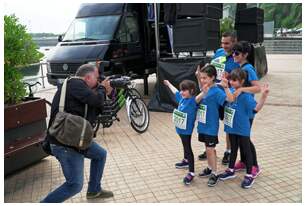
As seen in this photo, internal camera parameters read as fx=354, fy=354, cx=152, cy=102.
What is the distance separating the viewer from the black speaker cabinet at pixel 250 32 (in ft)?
45.2

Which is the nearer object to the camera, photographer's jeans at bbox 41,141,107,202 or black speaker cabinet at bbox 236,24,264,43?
photographer's jeans at bbox 41,141,107,202

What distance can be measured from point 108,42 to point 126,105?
2.65m

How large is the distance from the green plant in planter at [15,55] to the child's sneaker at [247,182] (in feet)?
9.78

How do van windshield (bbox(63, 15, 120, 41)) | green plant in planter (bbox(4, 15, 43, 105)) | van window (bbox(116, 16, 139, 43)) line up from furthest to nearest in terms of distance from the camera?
van window (bbox(116, 16, 139, 43)) < van windshield (bbox(63, 15, 120, 41)) < green plant in planter (bbox(4, 15, 43, 105))

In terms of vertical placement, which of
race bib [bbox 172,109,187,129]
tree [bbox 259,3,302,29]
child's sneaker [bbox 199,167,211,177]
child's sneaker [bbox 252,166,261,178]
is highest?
tree [bbox 259,3,302,29]

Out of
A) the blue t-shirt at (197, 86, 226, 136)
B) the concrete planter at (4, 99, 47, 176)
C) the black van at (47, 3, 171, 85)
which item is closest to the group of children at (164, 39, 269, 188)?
the blue t-shirt at (197, 86, 226, 136)

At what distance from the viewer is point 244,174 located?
4496mm

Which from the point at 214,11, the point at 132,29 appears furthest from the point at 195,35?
the point at 132,29

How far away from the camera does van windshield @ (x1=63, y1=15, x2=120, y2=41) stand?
364 inches

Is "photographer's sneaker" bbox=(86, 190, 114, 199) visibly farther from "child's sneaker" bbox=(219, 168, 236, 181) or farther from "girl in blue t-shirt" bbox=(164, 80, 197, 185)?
"child's sneaker" bbox=(219, 168, 236, 181)

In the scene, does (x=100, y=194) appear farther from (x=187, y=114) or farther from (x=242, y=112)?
(x=242, y=112)

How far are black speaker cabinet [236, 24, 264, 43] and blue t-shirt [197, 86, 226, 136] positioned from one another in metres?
10.5

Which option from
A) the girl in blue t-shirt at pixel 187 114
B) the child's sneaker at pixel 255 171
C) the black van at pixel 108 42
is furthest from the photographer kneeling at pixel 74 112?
the black van at pixel 108 42
